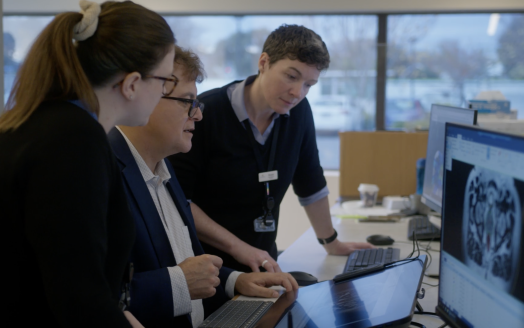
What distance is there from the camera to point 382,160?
3.24 metres

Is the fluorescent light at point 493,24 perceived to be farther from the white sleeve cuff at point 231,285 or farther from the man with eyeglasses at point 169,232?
the white sleeve cuff at point 231,285

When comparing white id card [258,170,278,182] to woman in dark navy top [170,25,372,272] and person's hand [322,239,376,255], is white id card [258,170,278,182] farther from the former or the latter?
person's hand [322,239,376,255]

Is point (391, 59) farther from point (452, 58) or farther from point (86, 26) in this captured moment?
point (86, 26)

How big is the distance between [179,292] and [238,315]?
156mm

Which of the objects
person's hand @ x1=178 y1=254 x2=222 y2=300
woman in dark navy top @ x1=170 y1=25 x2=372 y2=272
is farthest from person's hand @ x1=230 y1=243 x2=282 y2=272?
person's hand @ x1=178 y1=254 x2=222 y2=300

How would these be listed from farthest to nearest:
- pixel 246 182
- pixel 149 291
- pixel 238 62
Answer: pixel 238 62
pixel 246 182
pixel 149 291

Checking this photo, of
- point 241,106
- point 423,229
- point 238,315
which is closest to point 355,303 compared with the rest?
point 238,315

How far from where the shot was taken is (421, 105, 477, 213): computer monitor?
2.18 metres

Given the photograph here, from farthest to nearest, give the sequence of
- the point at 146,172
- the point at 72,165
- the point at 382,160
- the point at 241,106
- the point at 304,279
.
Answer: the point at 382,160, the point at 241,106, the point at 304,279, the point at 146,172, the point at 72,165

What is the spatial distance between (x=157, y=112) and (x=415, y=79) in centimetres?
395

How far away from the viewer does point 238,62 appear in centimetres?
518

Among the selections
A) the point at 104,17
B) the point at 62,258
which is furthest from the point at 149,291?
the point at 104,17

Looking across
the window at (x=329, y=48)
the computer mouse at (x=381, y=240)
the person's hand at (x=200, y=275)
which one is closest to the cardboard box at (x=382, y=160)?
the computer mouse at (x=381, y=240)

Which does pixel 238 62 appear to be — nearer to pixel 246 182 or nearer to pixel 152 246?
pixel 246 182
